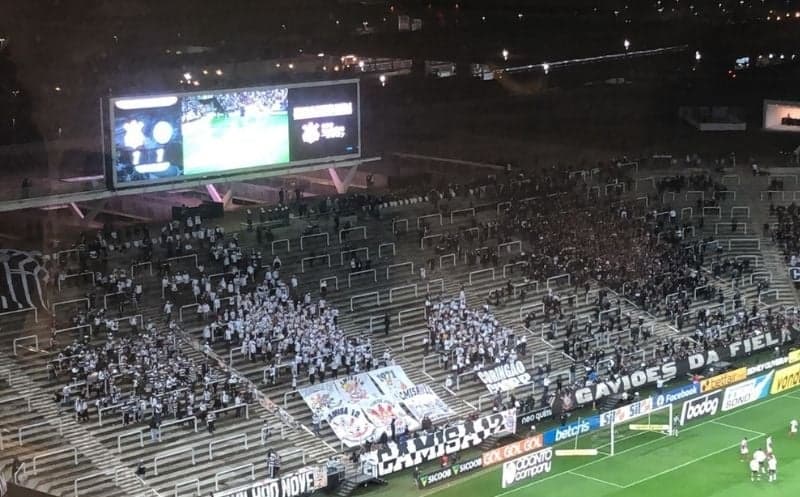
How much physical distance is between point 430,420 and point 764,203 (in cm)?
2163

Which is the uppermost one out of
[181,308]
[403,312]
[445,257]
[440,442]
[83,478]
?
[445,257]

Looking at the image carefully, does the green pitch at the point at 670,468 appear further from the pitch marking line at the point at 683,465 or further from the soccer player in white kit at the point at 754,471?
the soccer player in white kit at the point at 754,471

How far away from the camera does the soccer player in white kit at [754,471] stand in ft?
95.6

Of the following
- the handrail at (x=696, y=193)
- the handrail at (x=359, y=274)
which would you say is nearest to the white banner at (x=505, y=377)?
the handrail at (x=359, y=274)

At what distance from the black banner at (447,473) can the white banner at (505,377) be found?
4.82m

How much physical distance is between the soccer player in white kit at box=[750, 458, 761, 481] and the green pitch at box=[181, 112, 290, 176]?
1693 cm

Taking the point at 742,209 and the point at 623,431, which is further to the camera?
the point at 742,209

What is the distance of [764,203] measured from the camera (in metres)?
47.1

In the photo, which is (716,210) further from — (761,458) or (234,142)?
(234,142)

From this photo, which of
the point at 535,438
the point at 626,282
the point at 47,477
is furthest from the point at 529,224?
the point at 47,477

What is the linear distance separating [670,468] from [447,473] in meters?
6.11

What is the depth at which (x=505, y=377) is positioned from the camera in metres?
33.9

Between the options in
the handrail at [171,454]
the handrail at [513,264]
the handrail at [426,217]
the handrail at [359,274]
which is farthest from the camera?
the handrail at [426,217]

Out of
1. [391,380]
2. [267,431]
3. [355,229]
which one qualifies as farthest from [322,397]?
[355,229]
